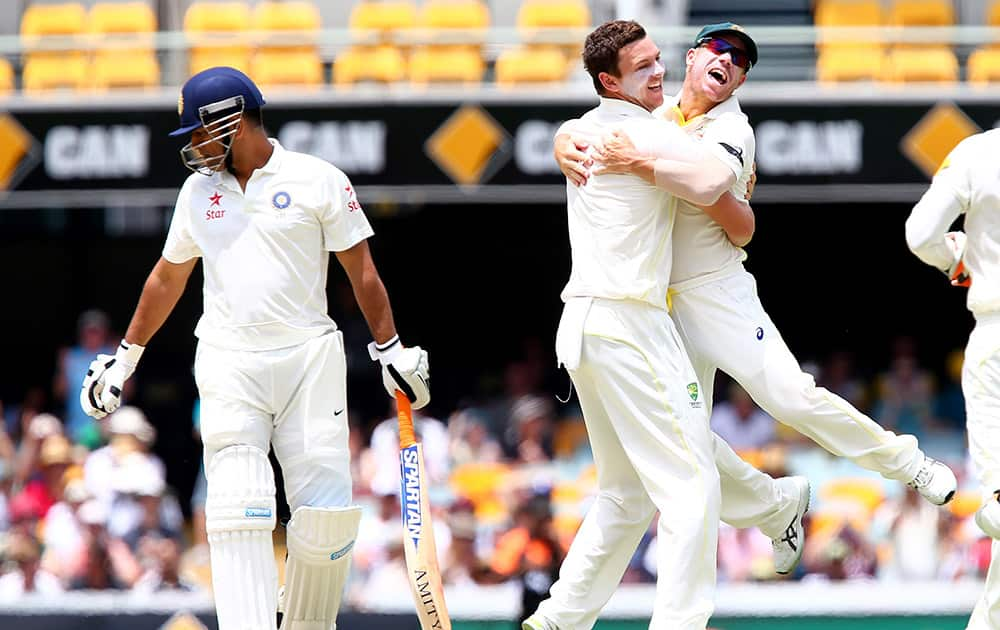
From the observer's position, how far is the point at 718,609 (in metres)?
7.04

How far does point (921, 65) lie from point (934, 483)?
671 cm

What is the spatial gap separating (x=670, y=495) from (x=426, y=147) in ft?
20.9

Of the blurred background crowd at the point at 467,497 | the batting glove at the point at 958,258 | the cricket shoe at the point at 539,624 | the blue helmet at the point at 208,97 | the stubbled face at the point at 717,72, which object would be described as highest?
the stubbled face at the point at 717,72

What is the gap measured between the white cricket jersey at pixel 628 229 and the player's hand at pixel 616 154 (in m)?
0.02

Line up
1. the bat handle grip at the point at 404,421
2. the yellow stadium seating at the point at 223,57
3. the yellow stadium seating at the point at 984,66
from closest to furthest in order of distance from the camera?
the bat handle grip at the point at 404,421, the yellow stadium seating at the point at 984,66, the yellow stadium seating at the point at 223,57

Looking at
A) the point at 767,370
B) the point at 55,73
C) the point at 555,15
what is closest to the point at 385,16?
the point at 555,15

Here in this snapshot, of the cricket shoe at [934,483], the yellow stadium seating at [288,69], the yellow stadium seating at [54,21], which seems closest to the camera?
the cricket shoe at [934,483]

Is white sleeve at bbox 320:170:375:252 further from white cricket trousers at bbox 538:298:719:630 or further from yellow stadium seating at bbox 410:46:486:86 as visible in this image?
yellow stadium seating at bbox 410:46:486:86

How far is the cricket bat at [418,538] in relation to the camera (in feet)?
17.9

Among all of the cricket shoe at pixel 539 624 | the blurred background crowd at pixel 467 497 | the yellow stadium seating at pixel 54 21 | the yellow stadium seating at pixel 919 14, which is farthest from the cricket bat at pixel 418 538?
the yellow stadium seating at pixel 919 14

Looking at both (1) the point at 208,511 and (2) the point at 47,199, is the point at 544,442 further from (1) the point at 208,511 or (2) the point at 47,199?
(1) the point at 208,511

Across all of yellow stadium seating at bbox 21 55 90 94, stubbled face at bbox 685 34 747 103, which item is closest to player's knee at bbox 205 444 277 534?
stubbled face at bbox 685 34 747 103

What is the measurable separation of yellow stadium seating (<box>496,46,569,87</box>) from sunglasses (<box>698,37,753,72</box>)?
20.1 ft

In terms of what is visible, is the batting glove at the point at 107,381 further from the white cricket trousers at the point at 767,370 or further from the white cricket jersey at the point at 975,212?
the white cricket jersey at the point at 975,212
